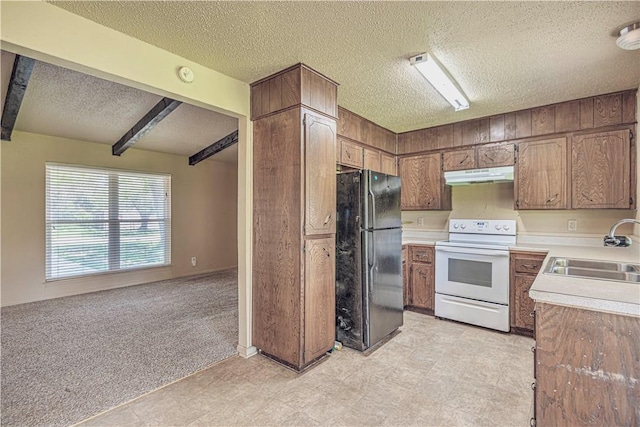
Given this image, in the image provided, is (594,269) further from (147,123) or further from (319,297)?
(147,123)

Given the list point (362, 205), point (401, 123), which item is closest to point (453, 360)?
point (362, 205)

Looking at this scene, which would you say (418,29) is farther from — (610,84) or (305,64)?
(610,84)

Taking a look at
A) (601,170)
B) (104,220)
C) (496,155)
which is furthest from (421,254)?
(104,220)

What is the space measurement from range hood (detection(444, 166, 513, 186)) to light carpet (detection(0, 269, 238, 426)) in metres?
3.04

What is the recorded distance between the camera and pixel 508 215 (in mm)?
3699

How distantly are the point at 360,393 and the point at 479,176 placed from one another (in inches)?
105

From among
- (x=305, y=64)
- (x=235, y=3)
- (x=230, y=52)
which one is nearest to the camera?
(x=235, y=3)

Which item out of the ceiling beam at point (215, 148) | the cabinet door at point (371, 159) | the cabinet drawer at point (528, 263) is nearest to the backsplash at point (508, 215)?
the cabinet drawer at point (528, 263)

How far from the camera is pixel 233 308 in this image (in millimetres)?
3994

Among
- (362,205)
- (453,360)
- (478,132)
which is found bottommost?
(453,360)

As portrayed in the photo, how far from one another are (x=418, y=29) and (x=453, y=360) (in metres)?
2.54

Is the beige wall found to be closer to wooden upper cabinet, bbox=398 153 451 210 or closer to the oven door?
wooden upper cabinet, bbox=398 153 451 210

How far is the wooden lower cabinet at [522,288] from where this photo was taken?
3.05 m

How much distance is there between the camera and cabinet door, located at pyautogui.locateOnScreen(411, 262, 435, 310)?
12.1 ft
